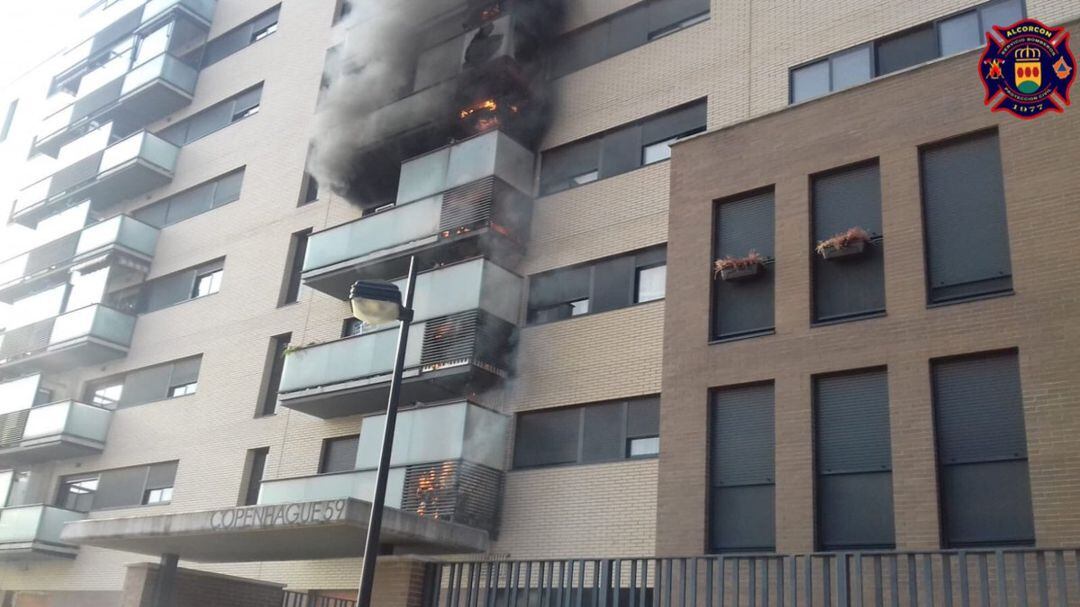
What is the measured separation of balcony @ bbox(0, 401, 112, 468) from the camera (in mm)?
→ 26312

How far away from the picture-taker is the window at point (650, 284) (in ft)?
57.4

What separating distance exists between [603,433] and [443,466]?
2.73 metres

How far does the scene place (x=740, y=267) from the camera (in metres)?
14.8

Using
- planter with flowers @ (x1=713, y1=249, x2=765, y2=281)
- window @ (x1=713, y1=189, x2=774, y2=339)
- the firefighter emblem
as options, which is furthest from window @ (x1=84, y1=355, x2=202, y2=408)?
the firefighter emblem

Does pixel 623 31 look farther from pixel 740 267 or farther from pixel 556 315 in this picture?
pixel 740 267

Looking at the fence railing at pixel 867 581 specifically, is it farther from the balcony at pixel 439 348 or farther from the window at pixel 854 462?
the balcony at pixel 439 348

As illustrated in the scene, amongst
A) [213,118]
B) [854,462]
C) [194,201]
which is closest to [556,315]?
[854,462]

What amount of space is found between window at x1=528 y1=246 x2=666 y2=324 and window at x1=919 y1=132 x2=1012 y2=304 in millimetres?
5082

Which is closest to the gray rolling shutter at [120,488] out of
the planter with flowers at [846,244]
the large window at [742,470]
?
the large window at [742,470]

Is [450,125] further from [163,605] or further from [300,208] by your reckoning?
[163,605]

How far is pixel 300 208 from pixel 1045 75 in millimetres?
16991

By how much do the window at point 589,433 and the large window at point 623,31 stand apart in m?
7.30

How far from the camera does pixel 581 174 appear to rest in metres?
19.8

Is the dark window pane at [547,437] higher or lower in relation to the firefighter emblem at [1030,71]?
lower
